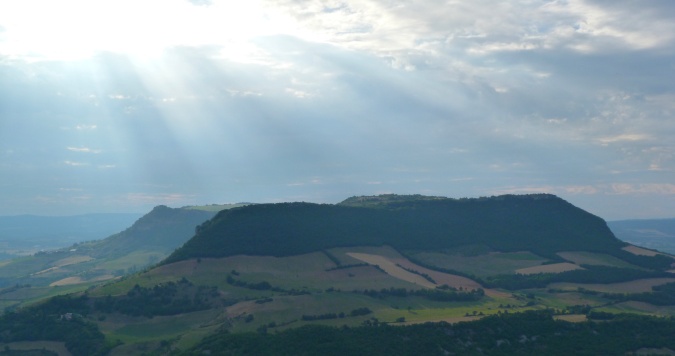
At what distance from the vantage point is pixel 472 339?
164625 mm

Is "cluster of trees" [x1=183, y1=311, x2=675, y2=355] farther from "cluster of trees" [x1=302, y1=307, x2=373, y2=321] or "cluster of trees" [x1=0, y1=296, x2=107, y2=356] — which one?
"cluster of trees" [x1=0, y1=296, x2=107, y2=356]

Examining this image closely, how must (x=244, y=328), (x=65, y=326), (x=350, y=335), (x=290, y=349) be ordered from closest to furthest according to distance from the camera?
1. (x=290, y=349)
2. (x=350, y=335)
3. (x=244, y=328)
4. (x=65, y=326)

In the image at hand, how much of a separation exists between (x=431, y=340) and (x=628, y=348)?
172 feet

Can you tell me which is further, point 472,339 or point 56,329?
point 56,329

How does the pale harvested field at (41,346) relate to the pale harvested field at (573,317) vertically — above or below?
below

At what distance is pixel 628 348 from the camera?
546 feet

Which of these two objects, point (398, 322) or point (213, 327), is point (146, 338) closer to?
point (213, 327)

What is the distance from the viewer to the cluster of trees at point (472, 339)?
15288cm

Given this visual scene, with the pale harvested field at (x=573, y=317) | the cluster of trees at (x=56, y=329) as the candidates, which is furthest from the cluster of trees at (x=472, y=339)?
the cluster of trees at (x=56, y=329)

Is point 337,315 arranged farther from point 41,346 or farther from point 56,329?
point 41,346

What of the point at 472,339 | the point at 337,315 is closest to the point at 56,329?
the point at 337,315

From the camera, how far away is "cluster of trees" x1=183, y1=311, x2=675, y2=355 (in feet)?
502

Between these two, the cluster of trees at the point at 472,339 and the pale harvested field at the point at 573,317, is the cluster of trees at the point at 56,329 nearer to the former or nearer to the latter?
the cluster of trees at the point at 472,339

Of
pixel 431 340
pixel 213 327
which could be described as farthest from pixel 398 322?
pixel 213 327
